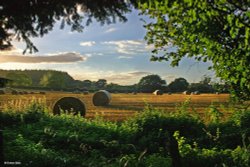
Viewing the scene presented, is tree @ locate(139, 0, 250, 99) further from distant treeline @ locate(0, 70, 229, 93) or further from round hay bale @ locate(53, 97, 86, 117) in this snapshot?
distant treeline @ locate(0, 70, 229, 93)

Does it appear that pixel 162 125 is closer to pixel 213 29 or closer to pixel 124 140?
pixel 124 140

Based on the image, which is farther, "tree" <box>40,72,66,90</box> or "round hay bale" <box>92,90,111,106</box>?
"tree" <box>40,72,66,90</box>

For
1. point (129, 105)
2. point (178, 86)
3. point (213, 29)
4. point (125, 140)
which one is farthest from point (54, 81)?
point (213, 29)

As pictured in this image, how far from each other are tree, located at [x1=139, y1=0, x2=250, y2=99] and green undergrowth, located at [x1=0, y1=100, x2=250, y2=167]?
2.16 m

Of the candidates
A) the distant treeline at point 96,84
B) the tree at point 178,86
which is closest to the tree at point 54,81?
the distant treeline at point 96,84

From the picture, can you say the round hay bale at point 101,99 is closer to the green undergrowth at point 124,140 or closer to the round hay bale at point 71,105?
the round hay bale at point 71,105

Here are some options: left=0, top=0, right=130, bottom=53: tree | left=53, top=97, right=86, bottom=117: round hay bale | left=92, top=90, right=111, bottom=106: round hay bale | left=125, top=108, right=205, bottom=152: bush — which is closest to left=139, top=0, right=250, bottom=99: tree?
left=0, top=0, right=130, bottom=53: tree

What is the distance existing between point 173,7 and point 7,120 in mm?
10610

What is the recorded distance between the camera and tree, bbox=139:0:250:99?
899cm

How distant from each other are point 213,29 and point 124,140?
614 centimetres

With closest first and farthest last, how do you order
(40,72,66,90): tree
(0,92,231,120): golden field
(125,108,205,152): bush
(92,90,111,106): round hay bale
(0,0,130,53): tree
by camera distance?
(0,0,130,53): tree, (125,108,205,152): bush, (0,92,231,120): golden field, (92,90,111,106): round hay bale, (40,72,66,90): tree

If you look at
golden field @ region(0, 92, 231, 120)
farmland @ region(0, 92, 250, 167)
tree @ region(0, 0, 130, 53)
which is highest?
tree @ region(0, 0, 130, 53)

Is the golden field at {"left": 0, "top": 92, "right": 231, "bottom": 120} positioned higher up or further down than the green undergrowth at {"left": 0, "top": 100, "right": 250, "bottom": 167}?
higher up

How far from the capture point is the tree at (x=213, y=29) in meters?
8.99
